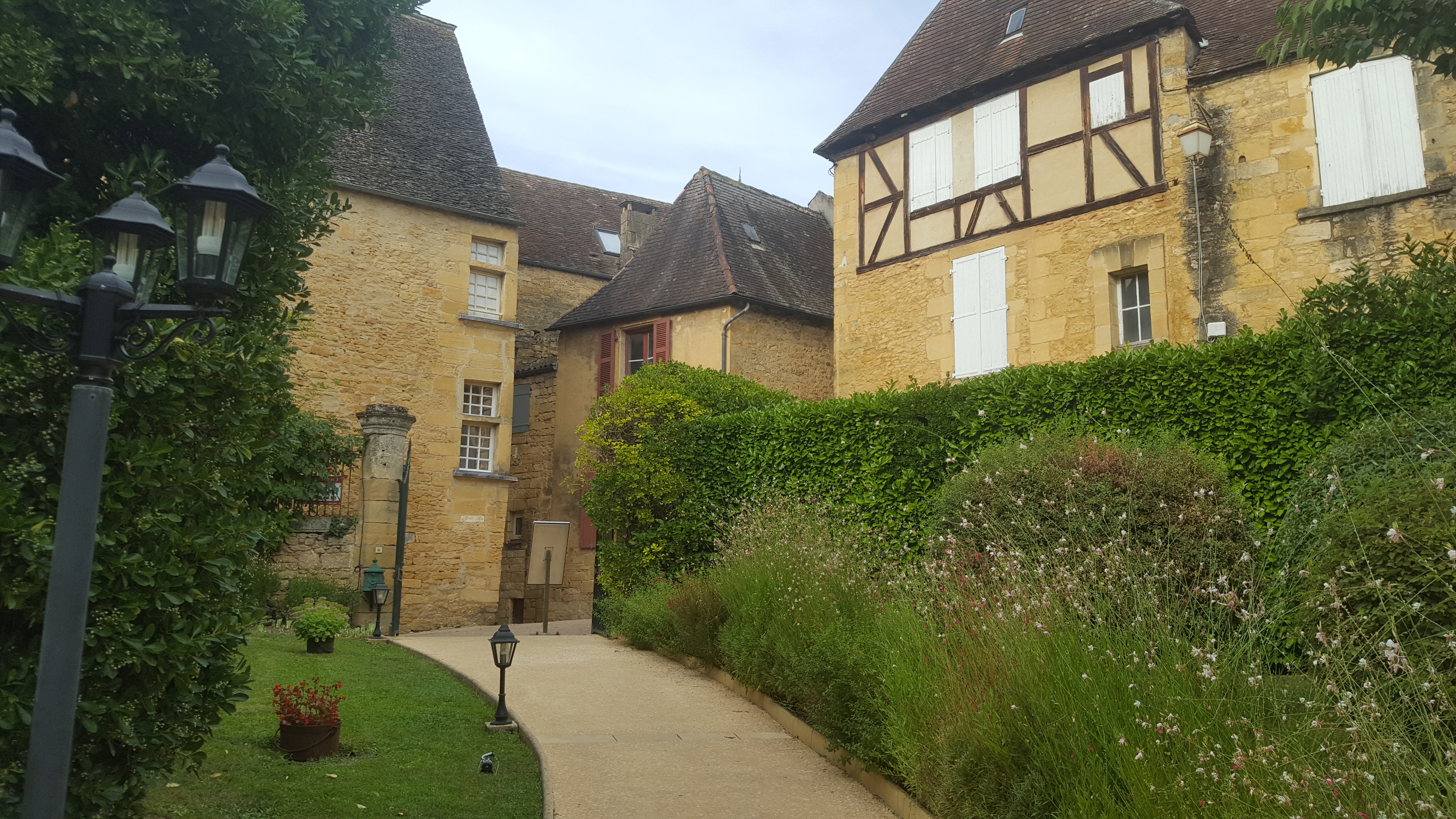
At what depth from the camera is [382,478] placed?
1473 centimetres

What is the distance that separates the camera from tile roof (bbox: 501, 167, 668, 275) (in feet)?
74.2

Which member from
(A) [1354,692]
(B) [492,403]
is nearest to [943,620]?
(A) [1354,692]

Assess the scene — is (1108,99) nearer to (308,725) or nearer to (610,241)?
(308,725)

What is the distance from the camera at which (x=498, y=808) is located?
5039 millimetres

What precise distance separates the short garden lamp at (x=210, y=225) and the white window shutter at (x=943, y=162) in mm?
11576

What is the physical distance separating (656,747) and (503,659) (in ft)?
4.45

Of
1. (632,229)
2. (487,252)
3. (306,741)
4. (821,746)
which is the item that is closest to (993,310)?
(821,746)

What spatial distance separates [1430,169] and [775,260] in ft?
37.5

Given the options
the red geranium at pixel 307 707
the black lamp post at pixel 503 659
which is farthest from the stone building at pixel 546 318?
Answer: the red geranium at pixel 307 707

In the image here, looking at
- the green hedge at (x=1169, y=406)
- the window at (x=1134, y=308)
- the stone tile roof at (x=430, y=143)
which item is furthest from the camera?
the stone tile roof at (x=430, y=143)

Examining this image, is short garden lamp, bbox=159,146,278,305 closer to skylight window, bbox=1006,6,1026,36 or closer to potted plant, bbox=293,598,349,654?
potted plant, bbox=293,598,349,654

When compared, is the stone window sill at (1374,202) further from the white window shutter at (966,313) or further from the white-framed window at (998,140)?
the white window shutter at (966,313)

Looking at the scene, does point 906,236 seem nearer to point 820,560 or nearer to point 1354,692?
point 820,560

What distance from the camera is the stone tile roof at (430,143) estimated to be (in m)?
17.1
